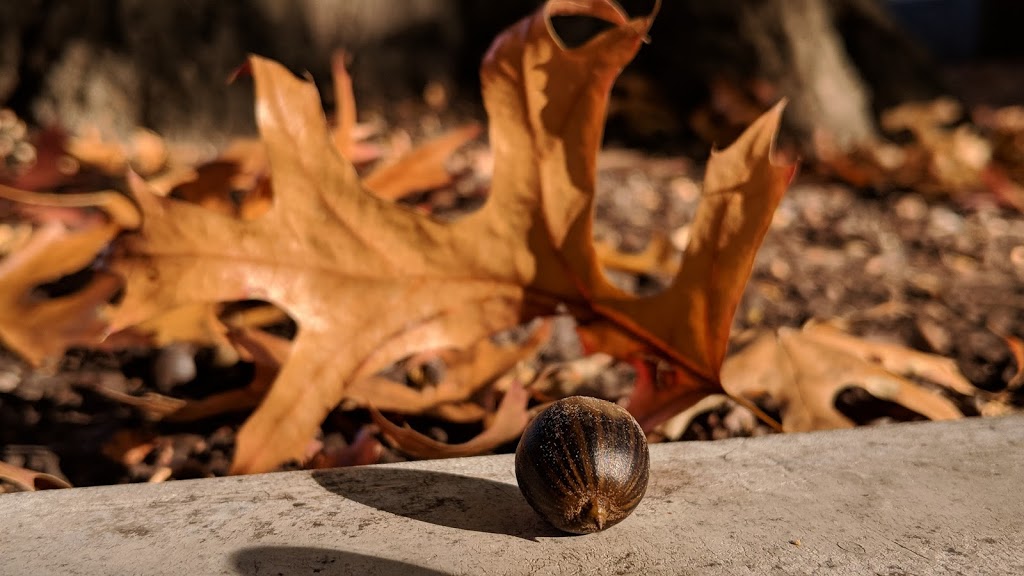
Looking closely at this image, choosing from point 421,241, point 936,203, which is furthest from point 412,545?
point 936,203

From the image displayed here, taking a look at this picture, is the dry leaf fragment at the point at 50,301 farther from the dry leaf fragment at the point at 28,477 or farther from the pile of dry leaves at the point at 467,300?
the dry leaf fragment at the point at 28,477

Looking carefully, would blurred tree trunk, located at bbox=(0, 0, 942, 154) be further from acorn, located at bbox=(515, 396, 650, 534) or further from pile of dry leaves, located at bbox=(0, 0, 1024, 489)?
acorn, located at bbox=(515, 396, 650, 534)

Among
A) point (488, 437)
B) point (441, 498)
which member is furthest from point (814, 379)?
point (441, 498)

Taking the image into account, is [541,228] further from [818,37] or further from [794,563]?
[818,37]

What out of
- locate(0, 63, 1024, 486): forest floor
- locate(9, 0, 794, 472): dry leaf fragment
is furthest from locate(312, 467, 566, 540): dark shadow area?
locate(0, 63, 1024, 486): forest floor

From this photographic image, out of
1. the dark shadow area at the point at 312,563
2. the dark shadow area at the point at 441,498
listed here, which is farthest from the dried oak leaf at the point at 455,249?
the dark shadow area at the point at 312,563

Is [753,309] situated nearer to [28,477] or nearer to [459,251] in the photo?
[459,251]
